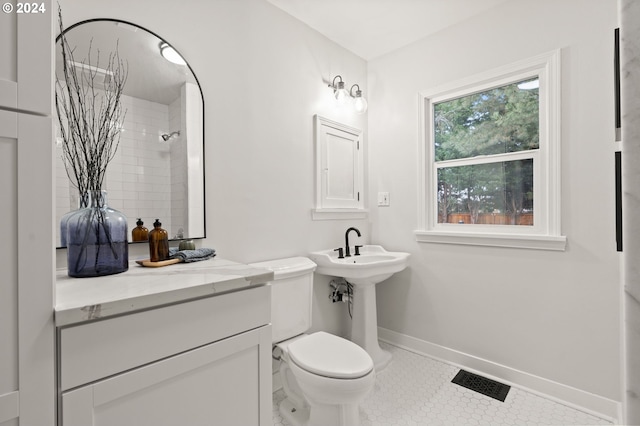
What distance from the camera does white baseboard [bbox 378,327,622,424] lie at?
1614 millimetres

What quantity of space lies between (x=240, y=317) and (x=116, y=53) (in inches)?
49.2

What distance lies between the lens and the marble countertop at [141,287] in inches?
29.1

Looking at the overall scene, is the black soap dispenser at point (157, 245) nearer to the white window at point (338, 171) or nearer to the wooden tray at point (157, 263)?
the wooden tray at point (157, 263)

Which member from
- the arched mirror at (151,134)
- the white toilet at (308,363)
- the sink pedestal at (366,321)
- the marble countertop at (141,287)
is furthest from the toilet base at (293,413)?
the arched mirror at (151,134)

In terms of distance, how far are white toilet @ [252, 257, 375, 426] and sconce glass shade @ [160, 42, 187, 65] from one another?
1.14 metres

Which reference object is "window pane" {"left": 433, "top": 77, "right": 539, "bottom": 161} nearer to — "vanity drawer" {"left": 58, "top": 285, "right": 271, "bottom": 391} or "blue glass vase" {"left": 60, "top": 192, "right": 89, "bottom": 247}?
"vanity drawer" {"left": 58, "top": 285, "right": 271, "bottom": 391}

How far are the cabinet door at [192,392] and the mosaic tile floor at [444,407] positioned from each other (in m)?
0.68

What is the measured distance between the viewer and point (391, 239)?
8.16ft

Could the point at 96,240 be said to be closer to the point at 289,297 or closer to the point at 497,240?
the point at 289,297

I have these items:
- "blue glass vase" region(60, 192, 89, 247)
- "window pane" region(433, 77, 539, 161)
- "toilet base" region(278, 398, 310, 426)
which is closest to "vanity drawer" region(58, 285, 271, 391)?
"blue glass vase" region(60, 192, 89, 247)

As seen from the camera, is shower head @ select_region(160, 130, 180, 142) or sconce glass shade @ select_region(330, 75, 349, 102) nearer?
shower head @ select_region(160, 130, 180, 142)

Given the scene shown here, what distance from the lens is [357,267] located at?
75.8 inches

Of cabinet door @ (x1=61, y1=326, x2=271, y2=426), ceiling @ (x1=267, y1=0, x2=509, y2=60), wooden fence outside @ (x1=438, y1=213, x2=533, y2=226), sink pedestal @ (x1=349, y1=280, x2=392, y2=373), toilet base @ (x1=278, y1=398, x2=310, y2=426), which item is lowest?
toilet base @ (x1=278, y1=398, x2=310, y2=426)

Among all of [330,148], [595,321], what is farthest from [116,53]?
[595,321]
